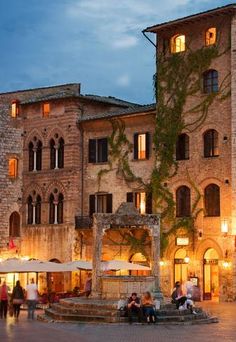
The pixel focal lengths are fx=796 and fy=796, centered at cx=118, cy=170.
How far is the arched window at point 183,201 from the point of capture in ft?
144

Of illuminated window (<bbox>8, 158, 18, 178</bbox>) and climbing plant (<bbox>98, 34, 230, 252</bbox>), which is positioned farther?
illuminated window (<bbox>8, 158, 18, 178</bbox>)

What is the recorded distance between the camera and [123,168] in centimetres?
4712

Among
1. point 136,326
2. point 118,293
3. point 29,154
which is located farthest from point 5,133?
point 136,326

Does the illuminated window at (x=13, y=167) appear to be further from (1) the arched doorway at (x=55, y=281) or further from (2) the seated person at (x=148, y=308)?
(2) the seated person at (x=148, y=308)

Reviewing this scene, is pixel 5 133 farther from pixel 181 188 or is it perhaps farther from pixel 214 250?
pixel 214 250

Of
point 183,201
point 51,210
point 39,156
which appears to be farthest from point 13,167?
point 183,201

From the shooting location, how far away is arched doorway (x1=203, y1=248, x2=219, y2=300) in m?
42.6

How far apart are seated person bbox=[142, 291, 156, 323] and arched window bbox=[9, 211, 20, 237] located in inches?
954

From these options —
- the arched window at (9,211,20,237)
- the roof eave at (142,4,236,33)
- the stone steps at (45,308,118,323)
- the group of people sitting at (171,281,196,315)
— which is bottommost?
the stone steps at (45,308,118,323)

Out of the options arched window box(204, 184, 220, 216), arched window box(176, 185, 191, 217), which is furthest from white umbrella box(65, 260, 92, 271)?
arched window box(204, 184, 220, 216)

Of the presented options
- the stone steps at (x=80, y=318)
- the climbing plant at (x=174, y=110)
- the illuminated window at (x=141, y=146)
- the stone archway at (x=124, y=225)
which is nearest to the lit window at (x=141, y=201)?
the climbing plant at (x=174, y=110)

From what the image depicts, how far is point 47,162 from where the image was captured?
5000 centimetres

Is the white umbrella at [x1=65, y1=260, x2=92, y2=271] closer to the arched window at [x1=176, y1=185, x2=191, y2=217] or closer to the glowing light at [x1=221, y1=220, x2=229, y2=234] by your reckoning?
the arched window at [x1=176, y1=185, x2=191, y2=217]

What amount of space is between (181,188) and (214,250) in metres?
4.10
